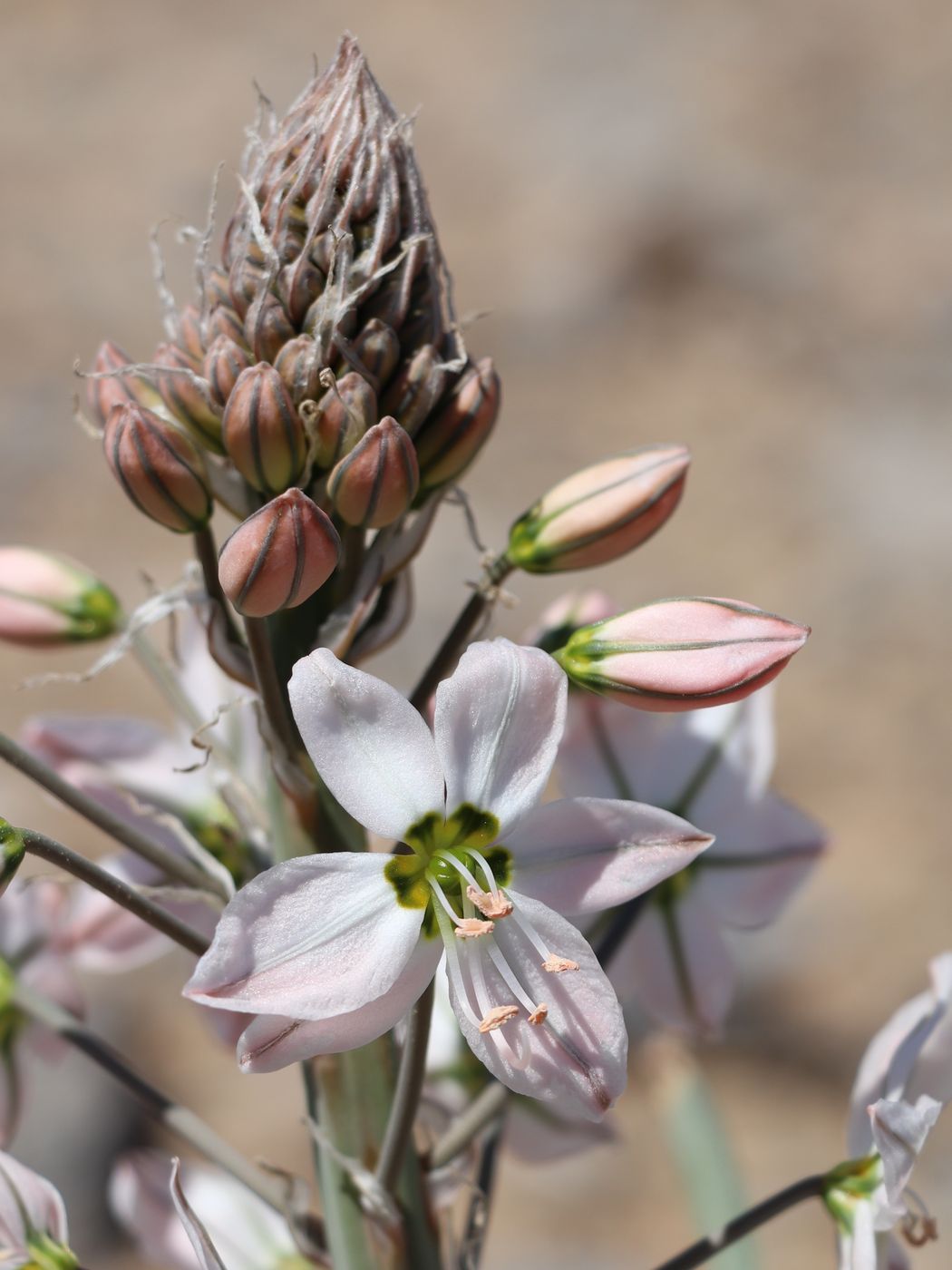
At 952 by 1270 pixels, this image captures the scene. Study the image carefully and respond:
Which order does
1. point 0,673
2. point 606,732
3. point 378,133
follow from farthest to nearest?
point 0,673, point 606,732, point 378,133

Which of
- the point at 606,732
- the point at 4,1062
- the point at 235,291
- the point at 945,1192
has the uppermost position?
the point at 235,291

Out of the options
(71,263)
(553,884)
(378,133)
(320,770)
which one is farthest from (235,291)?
(71,263)

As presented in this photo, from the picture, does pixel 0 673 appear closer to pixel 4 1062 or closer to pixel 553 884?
pixel 4 1062

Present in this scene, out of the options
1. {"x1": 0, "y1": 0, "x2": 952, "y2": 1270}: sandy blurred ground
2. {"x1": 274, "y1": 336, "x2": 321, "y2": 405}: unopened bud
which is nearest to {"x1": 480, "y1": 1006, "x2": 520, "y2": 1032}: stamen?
{"x1": 274, "y1": 336, "x2": 321, "y2": 405}: unopened bud

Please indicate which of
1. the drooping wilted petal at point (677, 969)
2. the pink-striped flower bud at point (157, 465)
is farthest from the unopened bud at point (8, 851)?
the drooping wilted petal at point (677, 969)

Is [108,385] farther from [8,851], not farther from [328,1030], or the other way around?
[328,1030]

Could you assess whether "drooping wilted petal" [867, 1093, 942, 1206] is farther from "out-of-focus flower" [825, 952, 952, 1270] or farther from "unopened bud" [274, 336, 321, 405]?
"unopened bud" [274, 336, 321, 405]

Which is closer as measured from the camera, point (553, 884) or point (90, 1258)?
point (553, 884)
